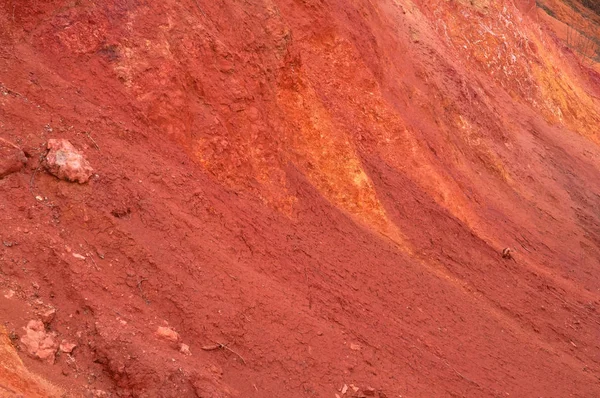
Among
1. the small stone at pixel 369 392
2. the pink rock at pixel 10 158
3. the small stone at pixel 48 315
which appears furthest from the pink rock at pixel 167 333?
the small stone at pixel 369 392

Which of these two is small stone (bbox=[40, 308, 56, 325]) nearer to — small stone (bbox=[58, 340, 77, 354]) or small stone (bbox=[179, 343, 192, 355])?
small stone (bbox=[58, 340, 77, 354])

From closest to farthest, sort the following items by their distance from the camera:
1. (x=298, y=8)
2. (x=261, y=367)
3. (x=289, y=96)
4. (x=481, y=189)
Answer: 1. (x=261, y=367)
2. (x=289, y=96)
3. (x=298, y=8)
4. (x=481, y=189)

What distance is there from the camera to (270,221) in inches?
309

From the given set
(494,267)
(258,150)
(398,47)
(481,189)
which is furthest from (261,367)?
(398,47)

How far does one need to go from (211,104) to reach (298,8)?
137 inches

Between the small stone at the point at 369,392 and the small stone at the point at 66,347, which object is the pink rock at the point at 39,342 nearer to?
the small stone at the point at 66,347

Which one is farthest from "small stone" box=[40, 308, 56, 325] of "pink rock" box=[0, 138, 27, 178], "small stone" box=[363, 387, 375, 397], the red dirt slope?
"small stone" box=[363, 387, 375, 397]

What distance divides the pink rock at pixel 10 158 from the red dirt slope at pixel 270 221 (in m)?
0.08

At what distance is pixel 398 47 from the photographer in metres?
13.3

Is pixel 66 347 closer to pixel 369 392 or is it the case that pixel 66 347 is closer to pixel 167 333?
pixel 167 333

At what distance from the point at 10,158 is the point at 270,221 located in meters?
3.34

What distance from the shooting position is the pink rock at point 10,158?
5.35 metres

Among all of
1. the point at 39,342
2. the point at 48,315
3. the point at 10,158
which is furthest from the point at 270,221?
the point at 39,342

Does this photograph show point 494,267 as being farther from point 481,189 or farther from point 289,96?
point 289,96
